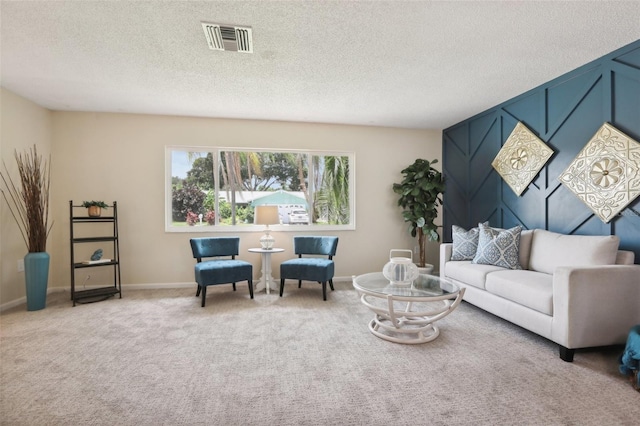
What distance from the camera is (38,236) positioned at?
3.64 metres

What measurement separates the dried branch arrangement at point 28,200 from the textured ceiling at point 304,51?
2.80ft

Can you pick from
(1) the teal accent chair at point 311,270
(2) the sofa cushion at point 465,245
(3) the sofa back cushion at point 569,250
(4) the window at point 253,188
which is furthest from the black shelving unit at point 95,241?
(3) the sofa back cushion at point 569,250

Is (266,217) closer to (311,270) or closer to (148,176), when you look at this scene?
(311,270)

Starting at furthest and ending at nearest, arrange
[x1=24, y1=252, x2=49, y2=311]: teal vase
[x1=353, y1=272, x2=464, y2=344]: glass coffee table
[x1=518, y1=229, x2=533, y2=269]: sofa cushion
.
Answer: [x1=24, y1=252, x2=49, y2=311]: teal vase, [x1=518, y1=229, x2=533, y2=269]: sofa cushion, [x1=353, y1=272, x2=464, y2=344]: glass coffee table

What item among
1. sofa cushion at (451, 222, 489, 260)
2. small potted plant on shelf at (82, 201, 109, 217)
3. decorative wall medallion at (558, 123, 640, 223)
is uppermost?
decorative wall medallion at (558, 123, 640, 223)

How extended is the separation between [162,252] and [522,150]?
5015mm

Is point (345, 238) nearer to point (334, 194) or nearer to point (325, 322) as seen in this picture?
point (334, 194)

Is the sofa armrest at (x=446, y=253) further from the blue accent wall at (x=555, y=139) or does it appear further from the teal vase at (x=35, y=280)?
the teal vase at (x=35, y=280)

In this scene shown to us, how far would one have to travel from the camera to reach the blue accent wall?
108 inches

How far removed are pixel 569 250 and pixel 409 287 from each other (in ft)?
4.96

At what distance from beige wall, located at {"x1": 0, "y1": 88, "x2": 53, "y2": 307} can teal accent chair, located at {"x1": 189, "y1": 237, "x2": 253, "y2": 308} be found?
2.02 meters

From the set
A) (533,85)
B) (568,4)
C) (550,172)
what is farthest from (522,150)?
(568,4)

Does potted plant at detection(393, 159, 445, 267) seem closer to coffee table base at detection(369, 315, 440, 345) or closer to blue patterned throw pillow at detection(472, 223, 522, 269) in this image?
blue patterned throw pillow at detection(472, 223, 522, 269)

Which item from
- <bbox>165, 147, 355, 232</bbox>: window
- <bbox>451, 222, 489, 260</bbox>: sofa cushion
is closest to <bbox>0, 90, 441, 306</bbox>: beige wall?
<bbox>165, 147, 355, 232</bbox>: window
